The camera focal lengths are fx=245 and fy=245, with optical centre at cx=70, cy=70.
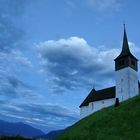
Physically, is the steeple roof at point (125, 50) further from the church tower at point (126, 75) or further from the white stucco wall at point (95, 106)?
the white stucco wall at point (95, 106)

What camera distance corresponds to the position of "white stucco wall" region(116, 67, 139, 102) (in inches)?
2699

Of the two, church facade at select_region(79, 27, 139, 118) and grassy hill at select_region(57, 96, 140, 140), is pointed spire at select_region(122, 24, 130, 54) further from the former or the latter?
grassy hill at select_region(57, 96, 140, 140)

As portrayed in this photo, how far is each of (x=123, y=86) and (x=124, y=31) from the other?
67.8 feet

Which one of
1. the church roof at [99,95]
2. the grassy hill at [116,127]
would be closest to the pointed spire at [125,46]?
the church roof at [99,95]

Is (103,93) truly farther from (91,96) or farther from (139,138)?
(139,138)

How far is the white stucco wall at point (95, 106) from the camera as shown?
71.4 m

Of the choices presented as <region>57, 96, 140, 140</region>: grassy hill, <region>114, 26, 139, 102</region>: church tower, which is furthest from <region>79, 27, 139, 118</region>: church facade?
<region>57, 96, 140, 140</region>: grassy hill

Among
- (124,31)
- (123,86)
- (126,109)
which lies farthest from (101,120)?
(124,31)

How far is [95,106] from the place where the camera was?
76125mm

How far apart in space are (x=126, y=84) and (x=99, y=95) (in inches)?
446

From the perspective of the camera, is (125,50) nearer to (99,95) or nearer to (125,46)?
(125,46)

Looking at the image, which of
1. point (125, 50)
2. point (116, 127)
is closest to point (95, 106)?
point (125, 50)

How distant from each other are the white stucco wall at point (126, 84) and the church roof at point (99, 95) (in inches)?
128

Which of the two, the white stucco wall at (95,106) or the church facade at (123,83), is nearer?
the church facade at (123,83)
